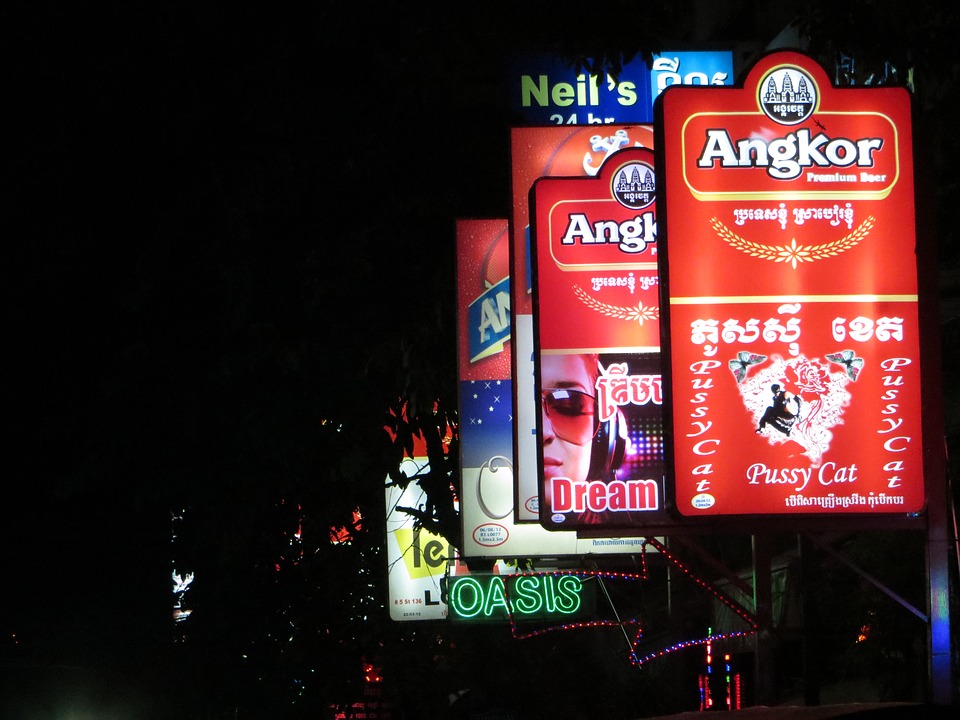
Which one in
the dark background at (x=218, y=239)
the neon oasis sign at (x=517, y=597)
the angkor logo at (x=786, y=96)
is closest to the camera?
the angkor logo at (x=786, y=96)

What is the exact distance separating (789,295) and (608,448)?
1.66 meters

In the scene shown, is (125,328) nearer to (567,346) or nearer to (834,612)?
(567,346)

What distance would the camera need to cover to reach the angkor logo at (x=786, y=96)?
267 inches

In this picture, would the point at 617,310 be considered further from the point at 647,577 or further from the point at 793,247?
the point at 647,577

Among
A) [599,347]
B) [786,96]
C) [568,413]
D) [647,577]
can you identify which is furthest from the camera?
[647,577]

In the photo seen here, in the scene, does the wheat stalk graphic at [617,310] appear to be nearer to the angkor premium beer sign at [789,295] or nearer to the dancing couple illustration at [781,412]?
the angkor premium beer sign at [789,295]

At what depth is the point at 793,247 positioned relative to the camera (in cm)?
668

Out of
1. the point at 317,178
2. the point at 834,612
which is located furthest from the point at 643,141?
the point at 834,612

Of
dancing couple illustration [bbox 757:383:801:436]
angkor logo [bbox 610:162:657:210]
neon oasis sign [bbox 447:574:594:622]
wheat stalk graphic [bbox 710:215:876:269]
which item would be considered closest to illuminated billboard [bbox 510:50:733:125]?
angkor logo [bbox 610:162:657:210]

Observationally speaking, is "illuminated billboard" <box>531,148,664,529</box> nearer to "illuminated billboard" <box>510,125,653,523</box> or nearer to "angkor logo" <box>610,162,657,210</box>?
A: "angkor logo" <box>610,162,657,210</box>

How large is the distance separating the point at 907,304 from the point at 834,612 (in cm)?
571

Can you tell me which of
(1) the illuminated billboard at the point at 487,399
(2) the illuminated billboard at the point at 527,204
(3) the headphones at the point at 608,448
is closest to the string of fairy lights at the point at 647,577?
(1) the illuminated billboard at the point at 487,399

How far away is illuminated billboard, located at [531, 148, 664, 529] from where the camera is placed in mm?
7590

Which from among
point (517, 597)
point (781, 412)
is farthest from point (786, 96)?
point (517, 597)
